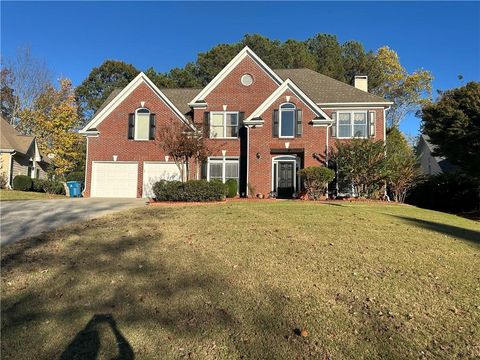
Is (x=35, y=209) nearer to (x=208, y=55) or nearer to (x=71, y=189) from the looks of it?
(x=71, y=189)

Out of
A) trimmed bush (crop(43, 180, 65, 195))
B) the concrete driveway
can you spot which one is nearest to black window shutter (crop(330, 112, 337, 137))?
the concrete driveway

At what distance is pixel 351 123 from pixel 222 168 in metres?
8.00

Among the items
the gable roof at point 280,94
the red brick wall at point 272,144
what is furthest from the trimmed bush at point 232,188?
the gable roof at point 280,94

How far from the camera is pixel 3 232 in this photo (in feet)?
30.2

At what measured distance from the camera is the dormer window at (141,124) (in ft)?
78.9

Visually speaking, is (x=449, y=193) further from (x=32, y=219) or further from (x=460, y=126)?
(x=32, y=219)

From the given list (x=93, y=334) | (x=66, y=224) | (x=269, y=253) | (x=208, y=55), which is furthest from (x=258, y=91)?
(x=208, y=55)

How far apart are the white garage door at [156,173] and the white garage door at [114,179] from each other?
62cm

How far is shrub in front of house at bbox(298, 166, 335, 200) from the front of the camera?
19.6 metres

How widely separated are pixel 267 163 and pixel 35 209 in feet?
40.3

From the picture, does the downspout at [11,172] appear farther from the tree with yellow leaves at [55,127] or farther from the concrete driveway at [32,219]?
the concrete driveway at [32,219]

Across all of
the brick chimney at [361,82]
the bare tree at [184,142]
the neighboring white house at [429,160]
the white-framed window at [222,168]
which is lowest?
the white-framed window at [222,168]

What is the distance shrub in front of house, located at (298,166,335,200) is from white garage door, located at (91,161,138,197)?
10290 millimetres

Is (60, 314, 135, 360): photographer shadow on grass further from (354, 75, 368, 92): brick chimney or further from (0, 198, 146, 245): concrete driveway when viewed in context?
(354, 75, 368, 92): brick chimney
